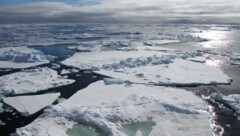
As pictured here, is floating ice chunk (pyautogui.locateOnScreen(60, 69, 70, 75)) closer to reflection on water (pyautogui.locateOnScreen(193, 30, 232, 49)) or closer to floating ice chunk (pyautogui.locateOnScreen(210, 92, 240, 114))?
floating ice chunk (pyautogui.locateOnScreen(210, 92, 240, 114))

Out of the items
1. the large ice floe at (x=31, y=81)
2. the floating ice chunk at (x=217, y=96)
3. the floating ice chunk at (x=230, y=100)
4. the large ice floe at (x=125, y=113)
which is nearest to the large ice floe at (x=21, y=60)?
the large ice floe at (x=31, y=81)

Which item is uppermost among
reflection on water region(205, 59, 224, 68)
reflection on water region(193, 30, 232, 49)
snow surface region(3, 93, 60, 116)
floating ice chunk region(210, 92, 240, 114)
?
floating ice chunk region(210, 92, 240, 114)

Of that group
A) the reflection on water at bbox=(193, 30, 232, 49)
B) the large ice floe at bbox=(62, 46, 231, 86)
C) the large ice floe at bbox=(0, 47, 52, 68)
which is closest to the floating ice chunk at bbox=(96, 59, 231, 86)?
the large ice floe at bbox=(62, 46, 231, 86)

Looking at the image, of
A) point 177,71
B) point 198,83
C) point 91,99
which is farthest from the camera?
point 177,71

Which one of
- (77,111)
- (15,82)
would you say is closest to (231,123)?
(77,111)

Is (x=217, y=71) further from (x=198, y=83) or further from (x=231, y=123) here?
(x=231, y=123)

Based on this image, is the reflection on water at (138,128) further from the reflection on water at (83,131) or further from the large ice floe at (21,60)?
the large ice floe at (21,60)
